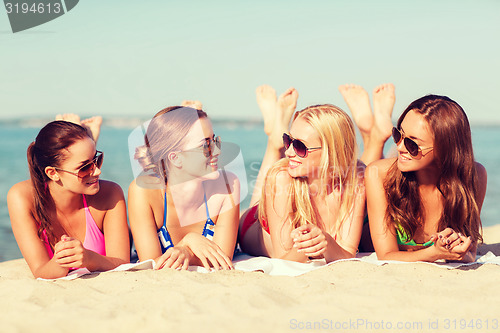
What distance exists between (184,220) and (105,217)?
660 millimetres

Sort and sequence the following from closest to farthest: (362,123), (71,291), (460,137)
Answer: (71,291), (460,137), (362,123)

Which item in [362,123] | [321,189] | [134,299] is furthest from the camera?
[362,123]

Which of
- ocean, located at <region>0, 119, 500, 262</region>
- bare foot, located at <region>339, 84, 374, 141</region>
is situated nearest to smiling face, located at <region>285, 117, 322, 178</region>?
ocean, located at <region>0, 119, 500, 262</region>

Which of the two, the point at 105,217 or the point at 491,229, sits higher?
the point at 105,217

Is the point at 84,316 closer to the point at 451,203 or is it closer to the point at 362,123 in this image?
the point at 451,203

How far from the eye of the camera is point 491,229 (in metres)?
6.48

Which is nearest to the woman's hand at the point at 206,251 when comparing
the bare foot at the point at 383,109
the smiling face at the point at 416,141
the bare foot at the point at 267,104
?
the smiling face at the point at 416,141

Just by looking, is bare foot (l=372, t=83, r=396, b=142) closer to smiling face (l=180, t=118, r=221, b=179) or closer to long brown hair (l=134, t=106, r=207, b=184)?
smiling face (l=180, t=118, r=221, b=179)

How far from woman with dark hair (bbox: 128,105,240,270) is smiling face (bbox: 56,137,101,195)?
0.32 meters

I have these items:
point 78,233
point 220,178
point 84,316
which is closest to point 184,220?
point 220,178

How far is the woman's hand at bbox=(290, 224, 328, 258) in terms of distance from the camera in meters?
3.58

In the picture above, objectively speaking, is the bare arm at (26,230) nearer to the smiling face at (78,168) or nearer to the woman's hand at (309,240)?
the smiling face at (78,168)

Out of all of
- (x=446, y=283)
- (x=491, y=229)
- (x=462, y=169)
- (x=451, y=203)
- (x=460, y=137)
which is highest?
(x=460, y=137)

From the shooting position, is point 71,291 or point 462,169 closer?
point 71,291
